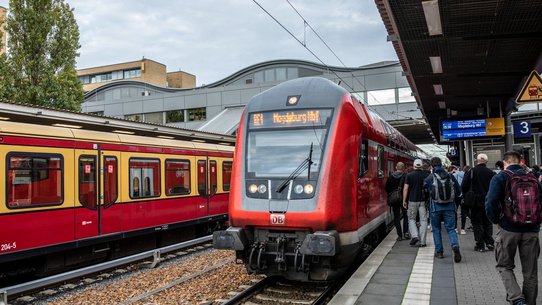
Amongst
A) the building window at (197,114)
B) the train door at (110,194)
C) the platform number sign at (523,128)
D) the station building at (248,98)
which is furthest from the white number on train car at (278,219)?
the building window at (197,114)

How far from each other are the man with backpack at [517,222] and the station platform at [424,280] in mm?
500

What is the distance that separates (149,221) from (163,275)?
9.10 ft

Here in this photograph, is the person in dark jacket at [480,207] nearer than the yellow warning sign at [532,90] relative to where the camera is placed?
No

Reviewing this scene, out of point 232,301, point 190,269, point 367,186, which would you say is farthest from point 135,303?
point 367,186

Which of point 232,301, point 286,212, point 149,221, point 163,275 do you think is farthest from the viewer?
point 149,221

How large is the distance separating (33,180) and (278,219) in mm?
4503

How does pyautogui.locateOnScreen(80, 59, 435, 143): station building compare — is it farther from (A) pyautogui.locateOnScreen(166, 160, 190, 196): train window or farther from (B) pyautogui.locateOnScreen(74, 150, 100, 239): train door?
(B) pyautogui.locateOnScreen(74, 150, 100, 239): train door

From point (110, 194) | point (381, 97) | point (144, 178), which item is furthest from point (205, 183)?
point (381, 97)

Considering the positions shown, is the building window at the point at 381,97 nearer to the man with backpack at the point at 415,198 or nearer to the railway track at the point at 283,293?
the man with backpack at the point at 415,198

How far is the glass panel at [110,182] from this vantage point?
10.0 meters

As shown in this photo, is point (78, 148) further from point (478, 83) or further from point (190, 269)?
point (478, 83)

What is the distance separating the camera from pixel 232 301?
6215mm

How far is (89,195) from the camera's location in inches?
377

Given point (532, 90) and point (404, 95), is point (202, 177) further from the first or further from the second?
point (404, 95)
